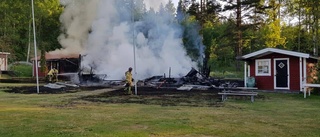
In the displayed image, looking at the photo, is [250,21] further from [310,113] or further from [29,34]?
[29,34]

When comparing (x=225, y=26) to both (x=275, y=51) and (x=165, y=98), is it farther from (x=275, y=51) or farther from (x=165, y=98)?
(x=165, y=98)

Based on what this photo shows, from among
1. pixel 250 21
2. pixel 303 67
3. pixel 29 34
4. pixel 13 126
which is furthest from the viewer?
pixel 29 34

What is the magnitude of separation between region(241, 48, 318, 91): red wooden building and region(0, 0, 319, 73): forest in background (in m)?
9.78

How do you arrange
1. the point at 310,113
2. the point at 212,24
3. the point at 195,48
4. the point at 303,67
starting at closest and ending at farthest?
1. the point at 310,113
2. the point at 303,67
3. the point at 195,48
4. the point at 212,24

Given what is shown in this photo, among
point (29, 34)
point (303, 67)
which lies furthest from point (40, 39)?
point (303, 67)

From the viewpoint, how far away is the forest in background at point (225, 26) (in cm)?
3838

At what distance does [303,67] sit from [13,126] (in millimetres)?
17395

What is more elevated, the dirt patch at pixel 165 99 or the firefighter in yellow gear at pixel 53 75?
the firefighter in yellow gear at pixel 53 75

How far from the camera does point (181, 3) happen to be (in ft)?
167

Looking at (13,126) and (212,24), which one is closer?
(13,126)

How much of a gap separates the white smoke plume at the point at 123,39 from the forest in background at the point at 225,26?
325 cm

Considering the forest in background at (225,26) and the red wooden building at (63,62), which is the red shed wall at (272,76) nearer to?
the forest in background at (225,26)

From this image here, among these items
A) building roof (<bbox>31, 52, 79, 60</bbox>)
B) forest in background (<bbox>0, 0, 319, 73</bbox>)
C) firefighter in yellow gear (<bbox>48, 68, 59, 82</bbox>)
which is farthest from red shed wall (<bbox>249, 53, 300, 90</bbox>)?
building roof (<bbox>31, 52, 79, 60</bbox>)

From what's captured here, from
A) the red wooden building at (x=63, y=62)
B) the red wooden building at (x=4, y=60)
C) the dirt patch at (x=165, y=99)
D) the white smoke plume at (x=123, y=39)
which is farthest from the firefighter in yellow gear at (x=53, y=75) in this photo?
the dirt patch at (x=165, y=99)
